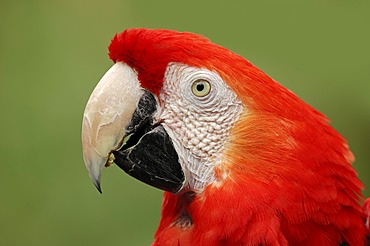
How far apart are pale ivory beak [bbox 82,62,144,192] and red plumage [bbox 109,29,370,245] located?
55 mm

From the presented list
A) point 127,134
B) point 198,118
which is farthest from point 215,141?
point 127,134

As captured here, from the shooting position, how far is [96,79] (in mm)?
2512

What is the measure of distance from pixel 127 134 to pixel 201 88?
17 cm

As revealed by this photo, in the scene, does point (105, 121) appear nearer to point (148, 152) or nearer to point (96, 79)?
point (148, 152)

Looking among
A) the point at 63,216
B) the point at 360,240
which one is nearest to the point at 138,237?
the point at 63,216

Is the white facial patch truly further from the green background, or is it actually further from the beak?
the green background

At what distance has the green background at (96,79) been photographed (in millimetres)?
2393

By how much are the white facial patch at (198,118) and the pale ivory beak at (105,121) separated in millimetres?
Answer: 71

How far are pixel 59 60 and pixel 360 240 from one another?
170 cm

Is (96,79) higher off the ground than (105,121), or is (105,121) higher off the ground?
(105,121)

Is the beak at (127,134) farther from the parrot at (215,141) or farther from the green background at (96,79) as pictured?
the green background at (96,79)

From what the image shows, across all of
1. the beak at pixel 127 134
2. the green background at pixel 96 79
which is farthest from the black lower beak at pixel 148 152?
the green background at pixel 96 79

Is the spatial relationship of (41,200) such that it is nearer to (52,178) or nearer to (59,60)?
(52,178)

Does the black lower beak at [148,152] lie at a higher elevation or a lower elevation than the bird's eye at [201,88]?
lower
